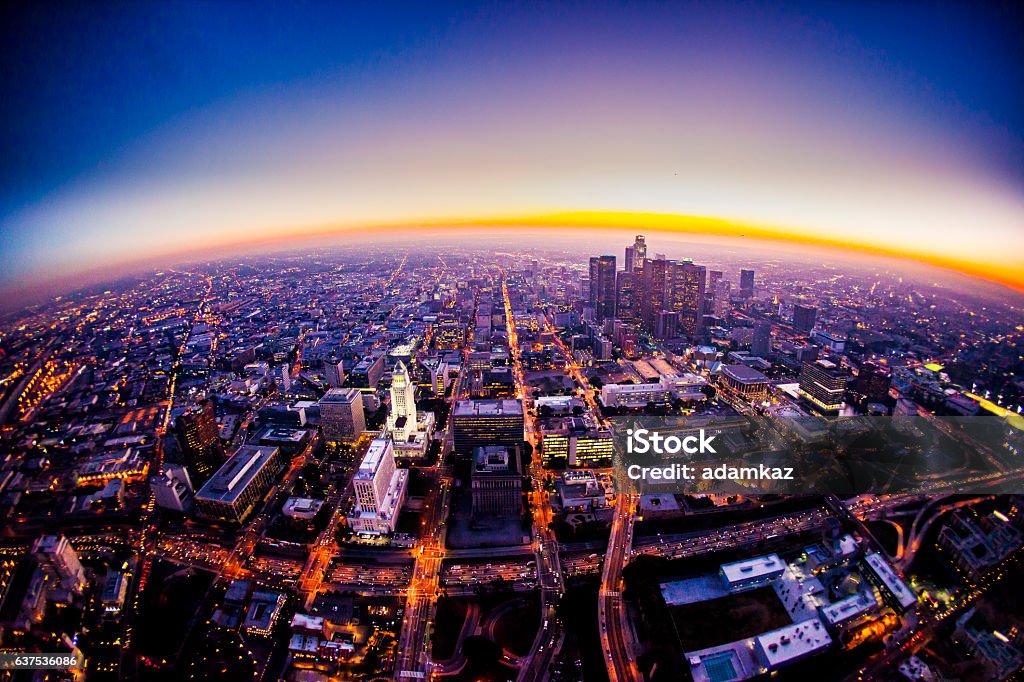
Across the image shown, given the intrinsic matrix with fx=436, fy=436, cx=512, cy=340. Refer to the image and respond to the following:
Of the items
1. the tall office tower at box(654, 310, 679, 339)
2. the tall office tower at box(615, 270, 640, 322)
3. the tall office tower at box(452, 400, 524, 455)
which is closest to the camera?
the tall office tower at box(452, 400, 524, 455)

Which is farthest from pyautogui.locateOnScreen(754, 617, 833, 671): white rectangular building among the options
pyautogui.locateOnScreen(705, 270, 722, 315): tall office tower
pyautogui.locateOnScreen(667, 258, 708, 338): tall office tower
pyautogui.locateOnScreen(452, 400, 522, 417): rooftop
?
pyautogui.locateOnScreen(705, 270, 722, 315): tall office tower

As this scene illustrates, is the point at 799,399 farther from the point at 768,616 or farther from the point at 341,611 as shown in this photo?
the point at 341,611

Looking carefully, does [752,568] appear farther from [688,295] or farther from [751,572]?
[688,295]

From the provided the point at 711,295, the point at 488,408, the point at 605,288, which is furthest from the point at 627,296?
the point at 488,408

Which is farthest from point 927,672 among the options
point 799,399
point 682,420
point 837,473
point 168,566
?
point 168,566

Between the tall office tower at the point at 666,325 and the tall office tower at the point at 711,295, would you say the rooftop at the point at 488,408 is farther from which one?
the tall office tower at the point at 711,295

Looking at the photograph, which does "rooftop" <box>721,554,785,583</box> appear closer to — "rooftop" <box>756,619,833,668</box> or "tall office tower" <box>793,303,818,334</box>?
"rooftop" <box>756,619,833,668</box>
